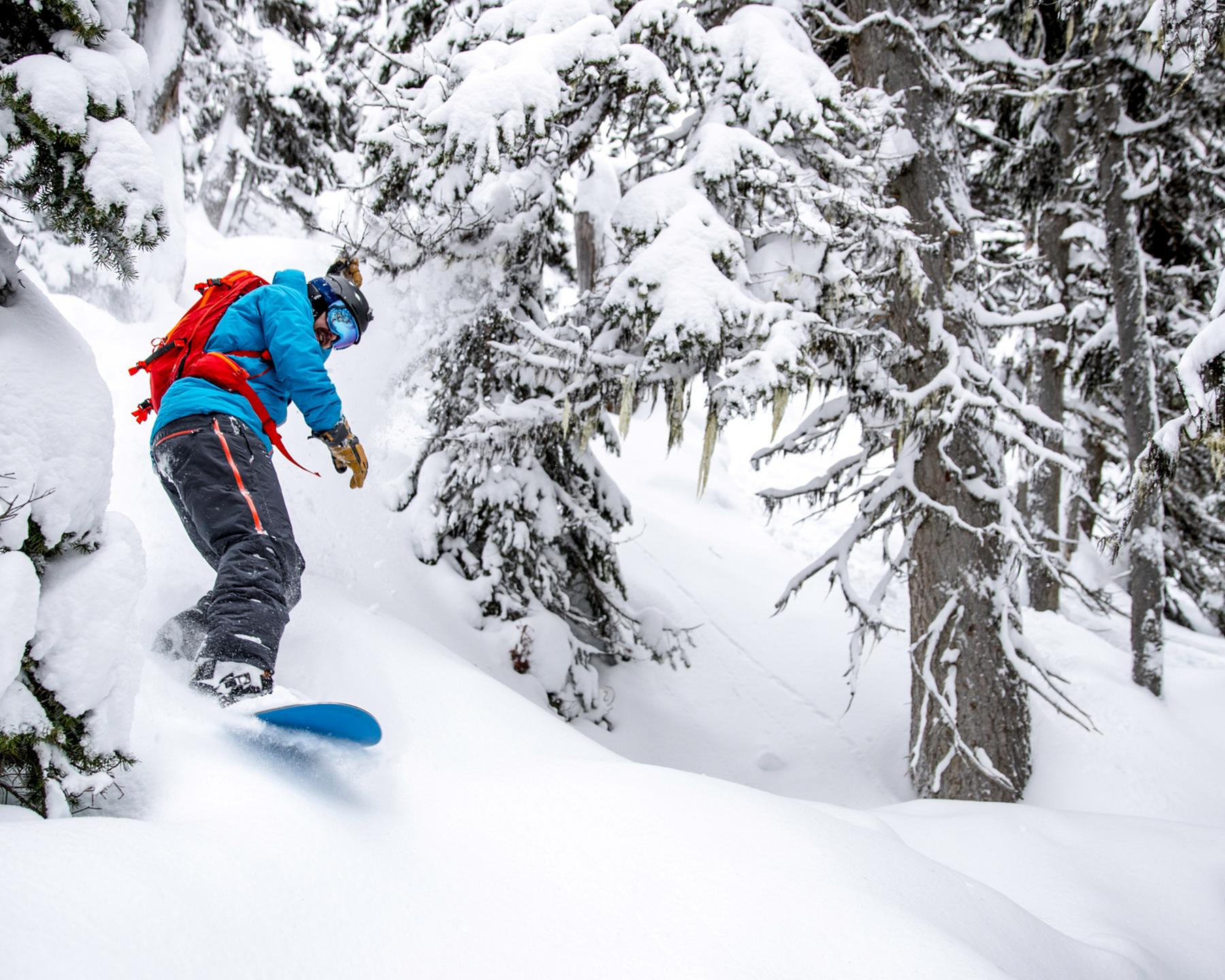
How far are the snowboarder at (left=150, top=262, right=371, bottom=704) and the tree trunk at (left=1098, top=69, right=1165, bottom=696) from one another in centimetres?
687

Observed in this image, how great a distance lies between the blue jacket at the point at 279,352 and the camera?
3.05 metres

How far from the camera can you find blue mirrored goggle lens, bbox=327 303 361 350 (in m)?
3.42

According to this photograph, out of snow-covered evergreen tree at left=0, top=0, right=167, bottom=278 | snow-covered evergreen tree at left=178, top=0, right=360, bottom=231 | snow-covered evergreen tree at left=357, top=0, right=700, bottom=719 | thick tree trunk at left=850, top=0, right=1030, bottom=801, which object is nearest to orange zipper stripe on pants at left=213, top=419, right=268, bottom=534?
snow-covered evergreen tree at left=0, top=0, right=167, bottom=278

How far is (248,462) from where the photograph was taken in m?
2.83

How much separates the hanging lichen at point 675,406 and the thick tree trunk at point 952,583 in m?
1.76

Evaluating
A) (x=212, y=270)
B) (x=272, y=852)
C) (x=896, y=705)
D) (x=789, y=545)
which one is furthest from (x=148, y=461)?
(x=789, y=545)

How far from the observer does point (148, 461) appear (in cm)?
460

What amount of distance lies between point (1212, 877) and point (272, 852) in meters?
3.62

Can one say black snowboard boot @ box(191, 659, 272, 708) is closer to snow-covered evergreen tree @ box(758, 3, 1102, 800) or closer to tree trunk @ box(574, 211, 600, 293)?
snow-covered evergreen tree @ box(758, 3, 1102, 800)

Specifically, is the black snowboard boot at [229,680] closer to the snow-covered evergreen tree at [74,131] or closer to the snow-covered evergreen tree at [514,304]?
the snow-covered evergreen tree at [74,131]

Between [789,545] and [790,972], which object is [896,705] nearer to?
[790,972]

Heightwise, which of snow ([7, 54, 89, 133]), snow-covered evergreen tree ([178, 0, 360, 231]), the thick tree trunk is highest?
snow-covered evergreen tree ([178, 0, 360, 231])

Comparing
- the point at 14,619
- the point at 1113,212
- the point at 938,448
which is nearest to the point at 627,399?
the point at 938,448

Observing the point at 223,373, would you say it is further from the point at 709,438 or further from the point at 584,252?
the point at 584,252
